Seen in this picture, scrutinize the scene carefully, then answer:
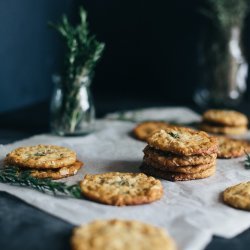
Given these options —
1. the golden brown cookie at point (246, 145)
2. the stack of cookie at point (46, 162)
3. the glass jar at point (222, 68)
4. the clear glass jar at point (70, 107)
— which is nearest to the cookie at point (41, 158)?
the stack of cookie at point (46, 162)

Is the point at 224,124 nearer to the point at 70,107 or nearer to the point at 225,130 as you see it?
the point at 225,130

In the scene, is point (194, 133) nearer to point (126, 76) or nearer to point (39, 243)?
point (39, 243)

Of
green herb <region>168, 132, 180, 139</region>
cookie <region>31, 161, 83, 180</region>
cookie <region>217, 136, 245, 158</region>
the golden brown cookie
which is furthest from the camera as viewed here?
the golden brown cookie

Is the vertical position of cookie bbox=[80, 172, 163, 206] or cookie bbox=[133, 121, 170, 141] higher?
cookie bbox=[80, 172, 163, 206]

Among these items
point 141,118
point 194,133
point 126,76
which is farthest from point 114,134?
point 126,76

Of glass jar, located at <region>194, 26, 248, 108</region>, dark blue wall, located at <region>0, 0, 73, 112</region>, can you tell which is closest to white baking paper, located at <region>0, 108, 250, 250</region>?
dark blue wall, located at <region>0, 0, 73, 112</region>

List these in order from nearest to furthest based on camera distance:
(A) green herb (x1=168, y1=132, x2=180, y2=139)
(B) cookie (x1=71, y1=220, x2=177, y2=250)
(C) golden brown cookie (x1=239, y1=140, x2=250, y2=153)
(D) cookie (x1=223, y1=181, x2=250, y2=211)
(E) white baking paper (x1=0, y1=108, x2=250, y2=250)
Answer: (B) cookie (x1=71, y1=220, x2=177, y2=250)
(E) white baking paper (x1=0, y1=108, x2=250, y2=250)
(D) cookie (x1=223, y1=181, x2=250, y2=211)
(A) green herb (x1=168, y1=132, x2=180, y2=139)
(C) golden brown cookie (x1=239, y1=140, x2=250, y2=153)

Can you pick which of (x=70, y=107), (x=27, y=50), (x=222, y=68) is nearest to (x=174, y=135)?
(x=70, y=107)

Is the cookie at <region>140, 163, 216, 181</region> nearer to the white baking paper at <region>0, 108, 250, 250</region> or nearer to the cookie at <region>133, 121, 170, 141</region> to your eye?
the white baking paper at <region>0, 108, 250, 250</region>
